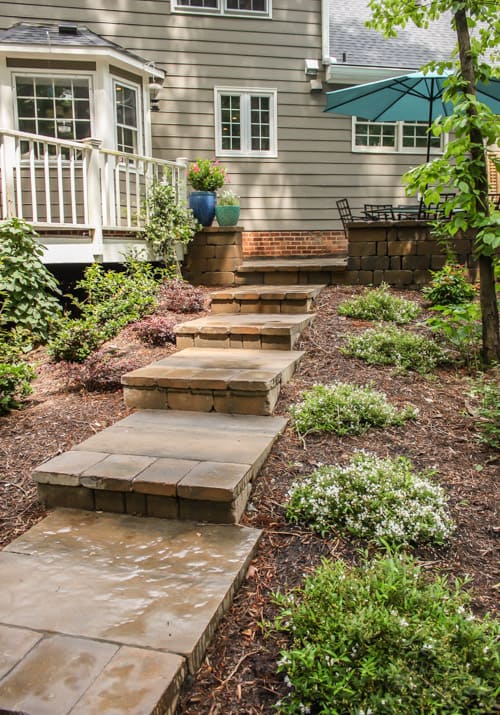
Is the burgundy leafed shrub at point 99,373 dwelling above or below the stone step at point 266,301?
below

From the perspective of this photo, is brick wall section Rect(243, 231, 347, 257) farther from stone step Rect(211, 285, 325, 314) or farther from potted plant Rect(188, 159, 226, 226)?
stone step Rect(211, 285, 325, 314)

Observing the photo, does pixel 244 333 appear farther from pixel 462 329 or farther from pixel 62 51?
pixel 62 51

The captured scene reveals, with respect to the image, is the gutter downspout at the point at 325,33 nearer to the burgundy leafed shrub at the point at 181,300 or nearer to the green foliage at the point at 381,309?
the burgundy leafed shrub at the point at 181,300

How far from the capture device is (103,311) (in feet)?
18.8

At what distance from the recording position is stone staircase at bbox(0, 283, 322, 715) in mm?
1684

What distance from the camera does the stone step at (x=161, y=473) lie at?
8.45ft

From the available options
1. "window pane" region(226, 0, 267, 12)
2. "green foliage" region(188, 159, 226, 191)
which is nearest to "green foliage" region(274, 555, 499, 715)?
"green foliage" region(188, 159, 226, 191)

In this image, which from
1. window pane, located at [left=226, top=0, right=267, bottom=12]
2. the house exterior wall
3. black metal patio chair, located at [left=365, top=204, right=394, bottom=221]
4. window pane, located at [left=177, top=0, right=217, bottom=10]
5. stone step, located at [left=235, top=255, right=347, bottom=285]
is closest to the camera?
stone step, located at [left=235, top=255, right=347, bottom=285]

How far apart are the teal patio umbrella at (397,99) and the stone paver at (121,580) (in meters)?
6.28

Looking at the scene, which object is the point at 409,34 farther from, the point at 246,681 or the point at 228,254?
the point at 246,681

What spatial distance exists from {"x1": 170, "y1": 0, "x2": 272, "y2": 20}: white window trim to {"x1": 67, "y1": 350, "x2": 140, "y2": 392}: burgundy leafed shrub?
730 centimetres

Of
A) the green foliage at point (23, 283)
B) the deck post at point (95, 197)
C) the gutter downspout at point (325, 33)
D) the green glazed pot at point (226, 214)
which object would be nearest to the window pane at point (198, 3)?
the gutter downspout at point (325, 33)

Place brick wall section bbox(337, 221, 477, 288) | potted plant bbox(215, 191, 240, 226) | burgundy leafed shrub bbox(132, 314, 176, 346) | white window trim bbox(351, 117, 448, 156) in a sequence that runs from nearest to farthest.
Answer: burgundy leafed shrub bbox(132, 314, 176, 346) → brick wall section bbox(337, 221, 477, 288) → potted plant bbox(215, 191, 240, 226) → white window trim bbox(351, 117, 448, 156)

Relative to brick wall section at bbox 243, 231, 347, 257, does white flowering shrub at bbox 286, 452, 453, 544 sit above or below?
below
